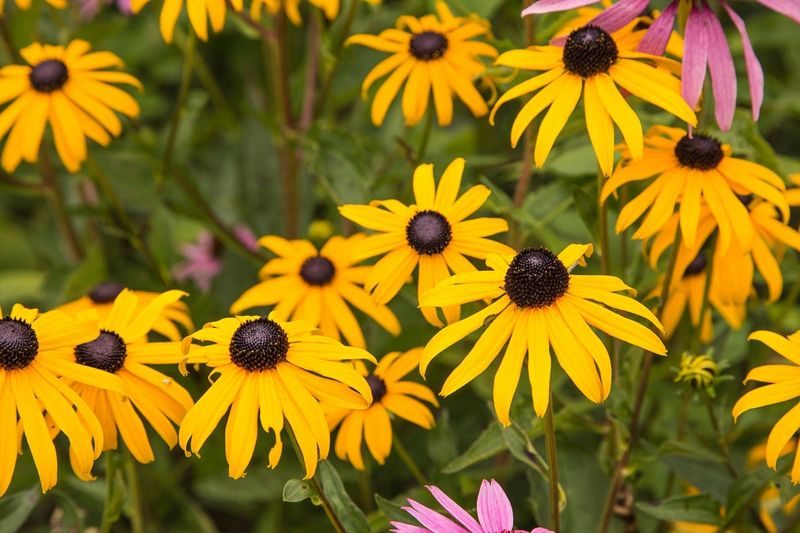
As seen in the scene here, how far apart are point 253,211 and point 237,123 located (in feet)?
0.85

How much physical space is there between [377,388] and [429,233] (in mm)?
183

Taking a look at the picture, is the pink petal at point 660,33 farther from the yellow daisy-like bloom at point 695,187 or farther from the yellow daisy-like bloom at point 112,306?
the yellow daisy-like bloom at point 112,306

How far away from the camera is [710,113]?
1466 millimetres

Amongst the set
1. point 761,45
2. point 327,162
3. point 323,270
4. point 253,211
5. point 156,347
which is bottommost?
point 156,347

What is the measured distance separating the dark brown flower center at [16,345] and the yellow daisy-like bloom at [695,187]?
568 millimetres

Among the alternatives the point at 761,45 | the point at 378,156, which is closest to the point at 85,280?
the point at 378,156

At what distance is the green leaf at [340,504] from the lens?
0.99m

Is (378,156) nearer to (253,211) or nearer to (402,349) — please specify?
(253,211)

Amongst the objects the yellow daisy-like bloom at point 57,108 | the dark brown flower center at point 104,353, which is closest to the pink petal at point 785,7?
the dark brown flower center at point 104,353

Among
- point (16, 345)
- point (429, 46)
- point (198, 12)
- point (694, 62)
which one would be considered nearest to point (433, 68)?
point (429, 46)

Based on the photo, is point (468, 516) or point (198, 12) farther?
point (198, 12)

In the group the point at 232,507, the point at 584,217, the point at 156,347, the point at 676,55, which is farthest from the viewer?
the point at 232,507

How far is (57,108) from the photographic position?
4.39 feet

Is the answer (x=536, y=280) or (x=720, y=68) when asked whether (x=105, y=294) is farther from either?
(x=720, y=68)
